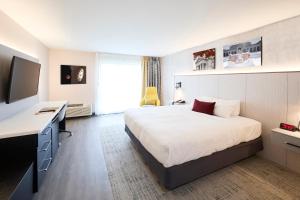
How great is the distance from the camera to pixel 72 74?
18.0 ft

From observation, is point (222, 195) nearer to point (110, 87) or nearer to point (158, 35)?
point (158, 35)

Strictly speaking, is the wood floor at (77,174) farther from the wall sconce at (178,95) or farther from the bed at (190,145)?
the wall sconce at (178,95)

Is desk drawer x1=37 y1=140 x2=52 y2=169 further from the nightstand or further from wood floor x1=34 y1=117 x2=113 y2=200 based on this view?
the nightstand

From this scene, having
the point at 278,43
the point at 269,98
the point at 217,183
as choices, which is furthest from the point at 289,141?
the point at 278,43

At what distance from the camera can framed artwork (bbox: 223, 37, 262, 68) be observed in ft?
9.75

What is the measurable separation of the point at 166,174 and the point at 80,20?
2.73m

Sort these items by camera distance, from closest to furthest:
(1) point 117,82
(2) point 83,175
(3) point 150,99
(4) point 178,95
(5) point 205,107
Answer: (2) point 83,175, (5) point 205,107, (4) point 178,95, (3) point 150,99, (1) point 117,82

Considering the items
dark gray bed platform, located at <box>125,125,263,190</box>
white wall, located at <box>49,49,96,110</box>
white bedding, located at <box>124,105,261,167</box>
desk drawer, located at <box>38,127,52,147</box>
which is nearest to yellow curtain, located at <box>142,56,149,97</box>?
white wall, located at <box>49,49,96,110</box>

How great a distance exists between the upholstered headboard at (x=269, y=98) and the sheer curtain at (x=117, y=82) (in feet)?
11.7

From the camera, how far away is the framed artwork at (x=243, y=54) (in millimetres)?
2973

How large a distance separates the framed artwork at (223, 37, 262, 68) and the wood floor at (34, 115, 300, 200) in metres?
1.84

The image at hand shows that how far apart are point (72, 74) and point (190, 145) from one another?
493 centimetres

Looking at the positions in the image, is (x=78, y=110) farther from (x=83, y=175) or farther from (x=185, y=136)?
(x=185, y=136)

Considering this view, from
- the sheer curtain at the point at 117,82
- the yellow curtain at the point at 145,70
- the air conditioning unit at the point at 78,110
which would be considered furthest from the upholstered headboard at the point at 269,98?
the air conditioning unit at the point at 78,110
